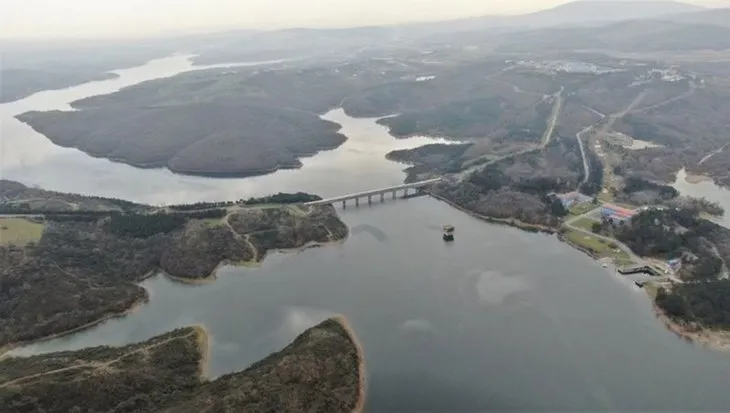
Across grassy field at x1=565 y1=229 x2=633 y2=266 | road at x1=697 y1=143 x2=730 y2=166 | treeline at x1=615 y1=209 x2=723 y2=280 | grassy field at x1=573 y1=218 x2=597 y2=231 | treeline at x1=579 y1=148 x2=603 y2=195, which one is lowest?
road at x1=697 y1=143 x2=730 y2=166

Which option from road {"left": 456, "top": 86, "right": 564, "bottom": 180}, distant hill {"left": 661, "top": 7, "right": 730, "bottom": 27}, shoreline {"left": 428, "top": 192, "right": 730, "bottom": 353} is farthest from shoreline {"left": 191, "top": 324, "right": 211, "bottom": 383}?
distant hill {"left": 661, "top": 7, "right": 730, "bottom": 27}

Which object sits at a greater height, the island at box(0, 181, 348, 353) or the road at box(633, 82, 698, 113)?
the island at box(0, 181, 348, 353)

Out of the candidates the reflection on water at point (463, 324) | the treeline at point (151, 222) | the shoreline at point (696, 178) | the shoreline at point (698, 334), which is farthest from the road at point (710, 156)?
the treeline at point (151, 222)

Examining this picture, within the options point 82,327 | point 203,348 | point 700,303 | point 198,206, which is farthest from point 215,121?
point 700,303

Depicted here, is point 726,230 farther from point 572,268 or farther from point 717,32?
point 717,32

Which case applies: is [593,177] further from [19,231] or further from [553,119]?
[19,231]

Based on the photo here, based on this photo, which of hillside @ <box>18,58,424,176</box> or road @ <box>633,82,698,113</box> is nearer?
hillside @ <box>18,58,424,176</box>

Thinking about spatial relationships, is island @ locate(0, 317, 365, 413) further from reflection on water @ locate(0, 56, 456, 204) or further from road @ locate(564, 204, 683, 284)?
reflection on water @ locate(0, 56, 456, 204)

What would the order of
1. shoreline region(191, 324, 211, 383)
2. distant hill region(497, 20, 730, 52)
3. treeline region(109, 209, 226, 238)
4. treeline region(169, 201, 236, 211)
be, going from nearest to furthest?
shoreline region(191, 324, 211, 383)
treeline region(109, 209, 226, 238)
treeline region(169, 201, 236, 211)
distant hill region(497, 20, 730, 52)
